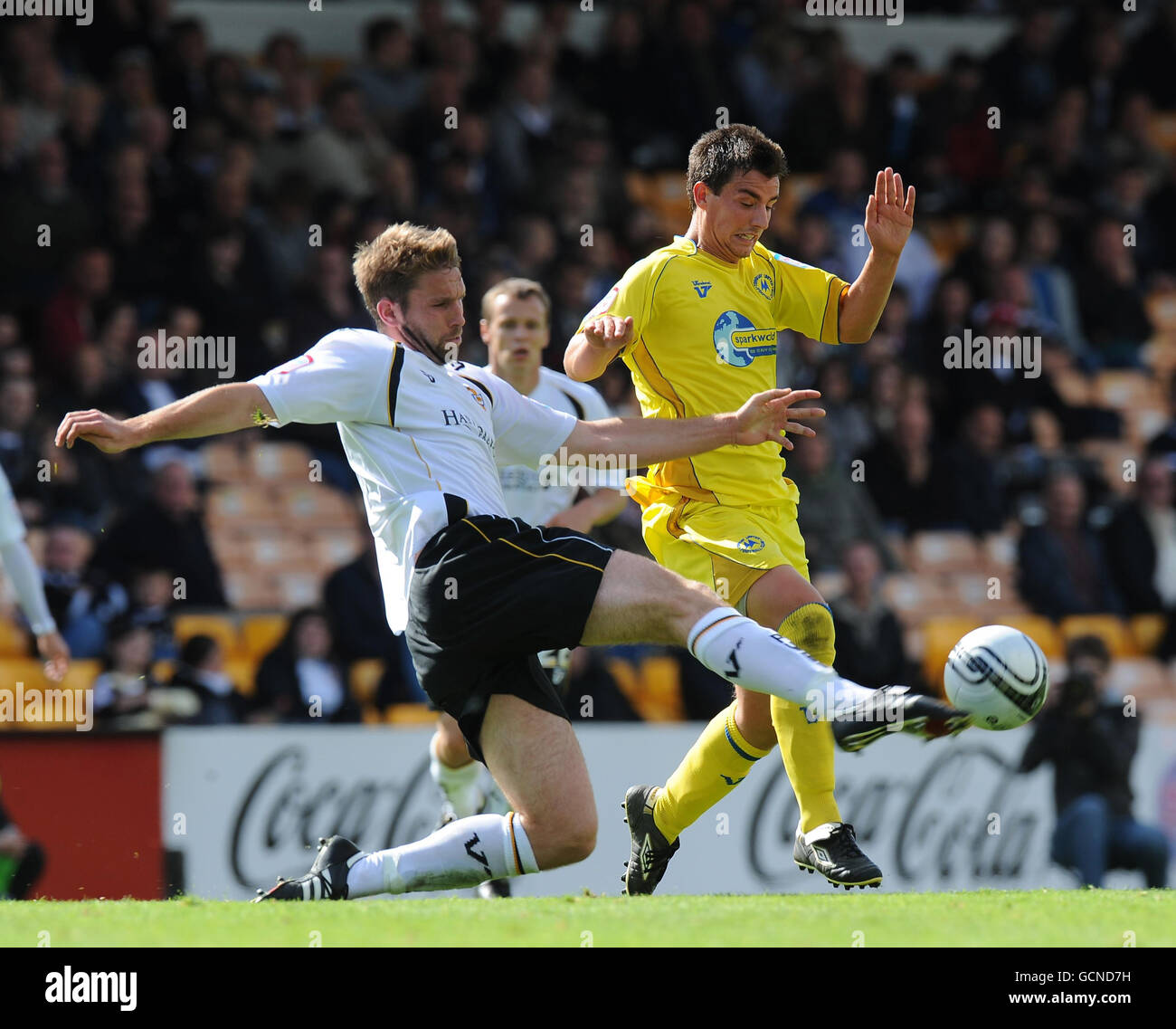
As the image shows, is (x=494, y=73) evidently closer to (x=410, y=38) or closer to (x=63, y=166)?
(x=410, y=38)

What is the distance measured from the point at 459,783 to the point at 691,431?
289 centimetres

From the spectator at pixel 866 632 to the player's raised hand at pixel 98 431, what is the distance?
21.7 feet

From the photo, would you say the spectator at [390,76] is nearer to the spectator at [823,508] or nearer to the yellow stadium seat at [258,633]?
the spectator at [823,508]

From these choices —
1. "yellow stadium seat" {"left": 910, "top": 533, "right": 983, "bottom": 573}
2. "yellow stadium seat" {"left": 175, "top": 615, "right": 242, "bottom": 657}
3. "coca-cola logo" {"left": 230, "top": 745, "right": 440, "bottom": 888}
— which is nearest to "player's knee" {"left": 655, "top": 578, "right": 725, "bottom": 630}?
"coca-cola logo" {"left": 230, "top": 745, "right": 440, "bottom": 888}

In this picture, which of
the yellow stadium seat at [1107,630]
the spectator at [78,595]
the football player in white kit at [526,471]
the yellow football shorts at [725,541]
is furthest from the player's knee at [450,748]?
the yellow stadium seat at [1107,630]

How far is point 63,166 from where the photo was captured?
Answer: 12609 mm

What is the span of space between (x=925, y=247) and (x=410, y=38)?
4.99 m

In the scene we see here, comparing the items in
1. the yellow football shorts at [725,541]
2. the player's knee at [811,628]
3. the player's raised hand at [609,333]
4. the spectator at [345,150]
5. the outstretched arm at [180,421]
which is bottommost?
the player's knee at [811,628]

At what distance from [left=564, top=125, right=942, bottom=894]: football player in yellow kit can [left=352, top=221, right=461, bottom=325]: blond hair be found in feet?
2.26

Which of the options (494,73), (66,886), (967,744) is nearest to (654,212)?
(494,73)

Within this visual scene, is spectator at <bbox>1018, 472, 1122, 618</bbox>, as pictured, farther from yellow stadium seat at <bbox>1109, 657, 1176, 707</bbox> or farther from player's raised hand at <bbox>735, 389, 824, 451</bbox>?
player's raised hand at <bbox>735, 389, 824, 451</bbox>

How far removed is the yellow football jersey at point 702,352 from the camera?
20.7 ft

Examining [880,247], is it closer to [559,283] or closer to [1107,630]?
[559,283]

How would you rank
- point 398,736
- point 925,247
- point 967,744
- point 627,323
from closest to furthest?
point 627,323
point 398,736
point 967,744
point 925,247
